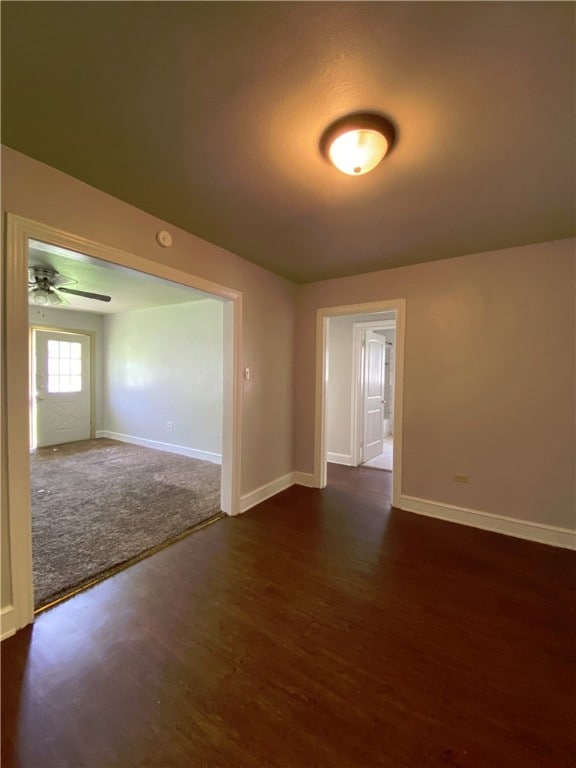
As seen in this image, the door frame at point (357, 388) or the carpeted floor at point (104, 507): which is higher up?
the door frame at point (357, 388)

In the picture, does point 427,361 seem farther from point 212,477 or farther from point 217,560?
point 212,477

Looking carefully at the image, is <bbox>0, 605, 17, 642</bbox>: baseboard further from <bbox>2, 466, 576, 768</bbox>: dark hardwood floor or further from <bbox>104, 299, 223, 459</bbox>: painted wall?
<bbox>104, 299, 223, 459</bbox>: painted wall

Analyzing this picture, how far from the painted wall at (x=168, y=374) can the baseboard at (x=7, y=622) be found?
3.13 m

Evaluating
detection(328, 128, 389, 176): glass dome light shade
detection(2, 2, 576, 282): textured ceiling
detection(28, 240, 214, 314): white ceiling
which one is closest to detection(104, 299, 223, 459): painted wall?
detection(28, 240, 214, 314): white ceiling

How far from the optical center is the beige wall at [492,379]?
2463mm

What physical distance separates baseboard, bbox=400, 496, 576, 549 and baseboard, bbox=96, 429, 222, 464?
2917mm

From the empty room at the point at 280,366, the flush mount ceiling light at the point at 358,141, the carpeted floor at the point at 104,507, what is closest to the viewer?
the empty room at the point at 280,366

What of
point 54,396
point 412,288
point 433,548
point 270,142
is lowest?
point 433,548

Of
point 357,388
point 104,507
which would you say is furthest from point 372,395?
point 104,507

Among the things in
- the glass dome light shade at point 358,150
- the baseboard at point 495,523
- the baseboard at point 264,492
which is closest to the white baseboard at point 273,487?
the baseboard at point 264,492

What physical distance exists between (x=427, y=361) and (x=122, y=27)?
9.69ft

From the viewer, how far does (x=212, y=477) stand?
395 cm

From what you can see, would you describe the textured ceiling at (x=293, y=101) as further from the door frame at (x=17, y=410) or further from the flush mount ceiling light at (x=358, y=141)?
the door frame at (x=17, y=410)

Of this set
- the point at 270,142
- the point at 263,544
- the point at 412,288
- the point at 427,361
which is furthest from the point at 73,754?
the point at 412,288
